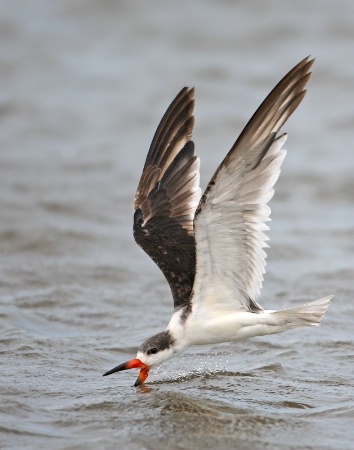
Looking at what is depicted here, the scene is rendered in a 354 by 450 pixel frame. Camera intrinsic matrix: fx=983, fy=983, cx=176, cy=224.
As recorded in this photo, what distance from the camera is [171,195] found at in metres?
7.32

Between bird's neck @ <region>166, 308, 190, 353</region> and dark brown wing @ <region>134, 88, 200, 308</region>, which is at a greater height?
dark brown wing @ <region>134, 88, 200, 308</region>

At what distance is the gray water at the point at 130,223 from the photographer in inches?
240

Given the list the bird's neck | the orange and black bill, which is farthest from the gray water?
the bird's neck

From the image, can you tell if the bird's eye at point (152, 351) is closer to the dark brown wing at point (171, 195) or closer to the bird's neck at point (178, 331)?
the bird's neck at point (178, 331)

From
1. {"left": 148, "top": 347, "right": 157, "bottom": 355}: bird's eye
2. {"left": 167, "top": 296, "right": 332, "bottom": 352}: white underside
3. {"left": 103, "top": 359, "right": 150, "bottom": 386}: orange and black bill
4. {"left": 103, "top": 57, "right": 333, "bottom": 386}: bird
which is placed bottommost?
{"left": 103, "top": 359, "right": 150, "bottom": 386}: orange and black bill

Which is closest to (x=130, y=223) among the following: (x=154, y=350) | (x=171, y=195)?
(x=171, y=195)

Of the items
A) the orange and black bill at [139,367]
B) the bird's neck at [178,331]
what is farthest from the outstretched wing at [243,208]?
the orange and black bill at [139,367]

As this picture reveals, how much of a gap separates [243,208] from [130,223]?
5020 millimetres

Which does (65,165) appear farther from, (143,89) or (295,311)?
(295,311)

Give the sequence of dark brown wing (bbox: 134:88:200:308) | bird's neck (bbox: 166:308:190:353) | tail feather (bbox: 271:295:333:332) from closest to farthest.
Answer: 1. tail feather (bbox: 271:295:333:332)
2. bird's neck (bbox: 166:308:190:353)
3. dark brown wing (bbox: 134:88:200:308)

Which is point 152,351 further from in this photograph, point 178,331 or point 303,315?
point 303,315

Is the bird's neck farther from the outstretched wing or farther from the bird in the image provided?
the outstretched wing

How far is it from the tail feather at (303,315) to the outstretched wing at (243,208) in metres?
0.25

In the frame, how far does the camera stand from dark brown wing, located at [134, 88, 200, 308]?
7039 mm
